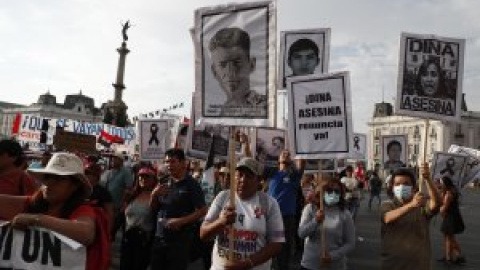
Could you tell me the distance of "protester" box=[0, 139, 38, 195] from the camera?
4.80 metres

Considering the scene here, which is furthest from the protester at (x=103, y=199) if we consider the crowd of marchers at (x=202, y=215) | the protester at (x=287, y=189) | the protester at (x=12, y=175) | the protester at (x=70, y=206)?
the protester at (x=287, y=189)

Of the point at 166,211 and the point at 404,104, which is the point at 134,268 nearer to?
the point at 166,211

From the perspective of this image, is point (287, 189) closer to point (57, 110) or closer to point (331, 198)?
point (331, 198)

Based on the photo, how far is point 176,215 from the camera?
5641 millimetres

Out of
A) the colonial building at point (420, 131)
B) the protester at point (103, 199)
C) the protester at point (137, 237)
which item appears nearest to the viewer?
the protester at point (103, 199)

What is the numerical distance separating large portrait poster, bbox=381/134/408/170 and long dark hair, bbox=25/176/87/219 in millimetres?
11061

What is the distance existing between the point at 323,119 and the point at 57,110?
133256 millimetres

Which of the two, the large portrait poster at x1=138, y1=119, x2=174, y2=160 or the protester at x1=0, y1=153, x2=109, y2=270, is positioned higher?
the large portrait poster at x1=138, y1=119, x2=174, y2=160

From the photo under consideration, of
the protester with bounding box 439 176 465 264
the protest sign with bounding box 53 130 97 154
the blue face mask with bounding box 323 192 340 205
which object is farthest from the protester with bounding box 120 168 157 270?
the protester with bounding box 439 176 465 264

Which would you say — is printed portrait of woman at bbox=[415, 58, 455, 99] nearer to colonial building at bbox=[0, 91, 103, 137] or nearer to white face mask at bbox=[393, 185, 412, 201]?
white face mask at bbox=[393, 185, 412, 201]

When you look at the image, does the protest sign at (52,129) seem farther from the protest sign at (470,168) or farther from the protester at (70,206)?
the protester at (70,206)

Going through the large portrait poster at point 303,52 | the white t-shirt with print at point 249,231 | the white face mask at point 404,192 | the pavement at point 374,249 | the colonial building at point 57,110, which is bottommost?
the pavement at point 374,249

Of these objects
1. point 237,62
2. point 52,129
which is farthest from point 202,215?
point 52,129

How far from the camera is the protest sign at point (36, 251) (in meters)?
3.01
